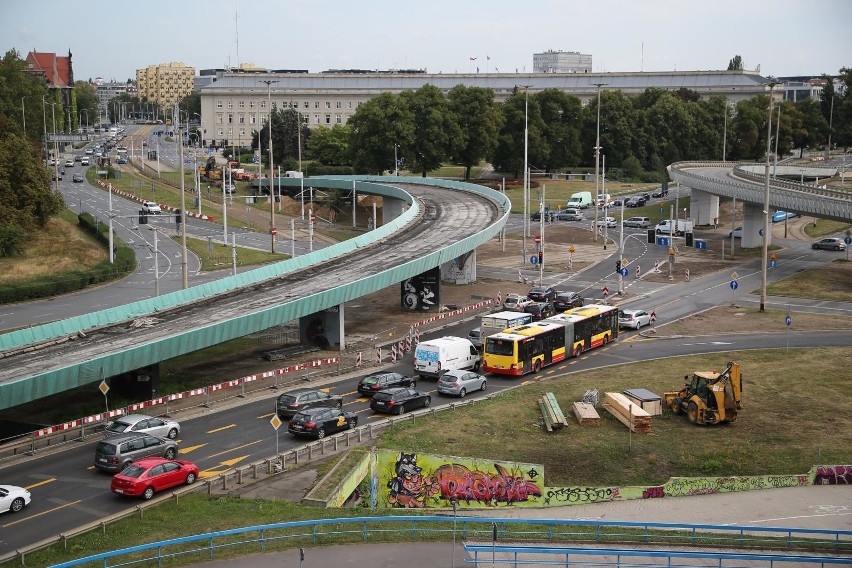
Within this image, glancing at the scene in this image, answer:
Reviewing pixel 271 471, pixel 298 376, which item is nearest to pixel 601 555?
pixel 271 471

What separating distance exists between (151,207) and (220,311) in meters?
61.1

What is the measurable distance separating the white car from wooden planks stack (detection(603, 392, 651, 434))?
24226 mm

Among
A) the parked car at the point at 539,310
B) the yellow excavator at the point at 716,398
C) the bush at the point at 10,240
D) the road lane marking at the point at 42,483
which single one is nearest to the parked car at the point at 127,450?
the road lane marking at the point at 42,483

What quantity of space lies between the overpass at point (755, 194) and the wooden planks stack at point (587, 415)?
4463 centimetres

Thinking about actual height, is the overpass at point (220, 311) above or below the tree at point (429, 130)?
below

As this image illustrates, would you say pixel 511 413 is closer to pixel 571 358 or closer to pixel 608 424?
pixel 608 424

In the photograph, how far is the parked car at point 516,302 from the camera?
66.1 meters

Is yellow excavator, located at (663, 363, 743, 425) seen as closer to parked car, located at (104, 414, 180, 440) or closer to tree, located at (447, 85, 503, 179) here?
parked car, located at (104, 414, 180, 440)

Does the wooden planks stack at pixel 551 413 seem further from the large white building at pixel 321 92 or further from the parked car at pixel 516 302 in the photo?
the large white building at pixel 321 92

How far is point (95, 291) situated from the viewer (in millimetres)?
74125

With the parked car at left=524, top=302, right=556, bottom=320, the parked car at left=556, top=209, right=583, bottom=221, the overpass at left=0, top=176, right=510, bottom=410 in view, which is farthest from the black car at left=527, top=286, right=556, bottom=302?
the parked car at left=556, top=209, right=583, bottom=221

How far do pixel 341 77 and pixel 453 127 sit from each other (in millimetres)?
71864

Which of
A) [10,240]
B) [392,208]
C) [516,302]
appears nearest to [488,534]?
[516,302]

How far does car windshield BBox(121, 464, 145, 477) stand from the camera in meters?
31.9
